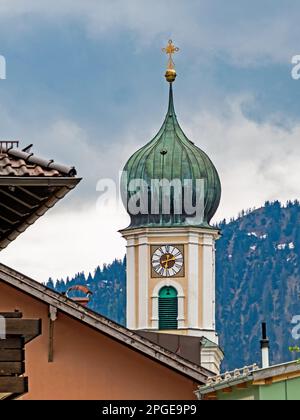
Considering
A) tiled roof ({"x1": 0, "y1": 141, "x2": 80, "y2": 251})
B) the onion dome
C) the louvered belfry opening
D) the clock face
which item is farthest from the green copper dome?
tiled roof ({"x1": 0, "y1": 141, "x2": 80, "y2": 251})

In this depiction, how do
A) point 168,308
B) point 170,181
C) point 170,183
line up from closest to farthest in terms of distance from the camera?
1. point 168,308
2. point 170,183
3. point 170,181

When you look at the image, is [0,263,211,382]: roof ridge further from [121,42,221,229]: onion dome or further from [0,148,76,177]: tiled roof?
[121,42,221,229]: onion dome

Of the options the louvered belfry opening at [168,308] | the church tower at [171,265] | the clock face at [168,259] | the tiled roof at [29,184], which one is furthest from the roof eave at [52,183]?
the clock face at [168,259]

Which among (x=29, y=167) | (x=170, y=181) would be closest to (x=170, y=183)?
(x=170, y=181)

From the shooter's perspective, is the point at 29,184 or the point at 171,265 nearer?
the point at 29,184

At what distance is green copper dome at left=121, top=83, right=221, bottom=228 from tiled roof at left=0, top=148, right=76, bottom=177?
76783 millimetres

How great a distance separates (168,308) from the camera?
96375 mm

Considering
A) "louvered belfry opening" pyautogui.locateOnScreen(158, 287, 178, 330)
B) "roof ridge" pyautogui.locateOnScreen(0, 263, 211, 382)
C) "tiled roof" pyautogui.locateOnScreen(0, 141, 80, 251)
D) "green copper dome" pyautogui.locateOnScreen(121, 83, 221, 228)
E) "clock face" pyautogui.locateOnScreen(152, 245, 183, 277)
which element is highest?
"green copper dome" pyautogui.locateOnScreen(121, 83, 221, 228)

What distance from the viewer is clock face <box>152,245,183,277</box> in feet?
315

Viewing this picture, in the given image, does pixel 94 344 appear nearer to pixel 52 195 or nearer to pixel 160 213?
pixel 52 195

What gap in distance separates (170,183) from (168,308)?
251 inches

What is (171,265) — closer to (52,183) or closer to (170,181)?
(170,181)

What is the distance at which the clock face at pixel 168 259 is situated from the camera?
96125 mm
